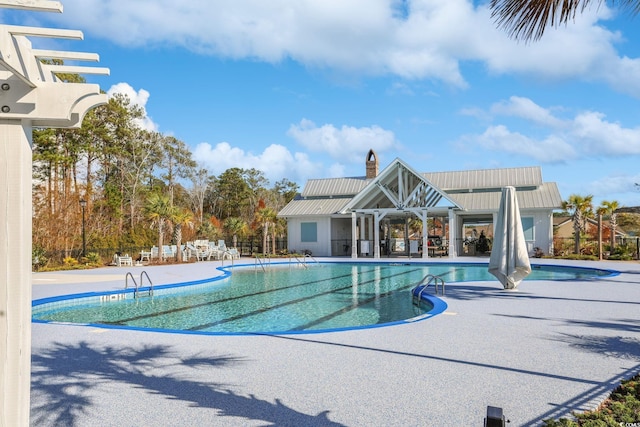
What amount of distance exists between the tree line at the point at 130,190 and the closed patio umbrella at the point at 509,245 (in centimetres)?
1600

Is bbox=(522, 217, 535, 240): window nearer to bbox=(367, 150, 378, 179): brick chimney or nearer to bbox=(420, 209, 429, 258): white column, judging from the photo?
bbox=(420, 209, 429, 258): white column

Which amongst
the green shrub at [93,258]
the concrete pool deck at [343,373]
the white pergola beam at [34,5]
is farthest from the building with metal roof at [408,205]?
the white pergola beam at [34,5]

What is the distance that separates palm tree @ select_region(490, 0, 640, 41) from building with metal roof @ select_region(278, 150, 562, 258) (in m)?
20.6

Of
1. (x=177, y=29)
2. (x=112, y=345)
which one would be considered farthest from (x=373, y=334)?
(x=177, y=29)

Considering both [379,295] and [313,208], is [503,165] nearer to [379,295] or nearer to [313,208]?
[313,208]

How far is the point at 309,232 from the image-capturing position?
92.9ft

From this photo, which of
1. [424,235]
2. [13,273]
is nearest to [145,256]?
[424,235]

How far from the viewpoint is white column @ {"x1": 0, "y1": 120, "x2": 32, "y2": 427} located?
2195 millimetres

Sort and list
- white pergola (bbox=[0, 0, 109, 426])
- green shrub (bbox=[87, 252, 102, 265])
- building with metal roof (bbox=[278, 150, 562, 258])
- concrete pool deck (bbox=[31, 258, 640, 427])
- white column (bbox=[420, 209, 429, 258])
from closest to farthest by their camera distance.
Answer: white pergola (bbox=[0, 0, 109, 426])
concrete pool deck (bbox=[31, 258, 640, 427])
green shrub (bbox=[87, 252, 102, 265])
white column (bbox=[420, 209, 429, 258])
building with metal roof (bbox=[278, 150, 562, 258])

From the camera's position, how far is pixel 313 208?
93.2ft

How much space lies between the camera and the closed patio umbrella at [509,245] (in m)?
10.8

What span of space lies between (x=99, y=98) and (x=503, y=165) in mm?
28557

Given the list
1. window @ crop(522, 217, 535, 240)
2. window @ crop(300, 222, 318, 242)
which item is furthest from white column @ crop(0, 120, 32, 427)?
window @ crop(300, 222, 318, 242)

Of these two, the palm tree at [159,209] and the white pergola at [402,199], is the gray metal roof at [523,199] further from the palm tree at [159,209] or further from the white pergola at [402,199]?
the palm tree at [159,209]
